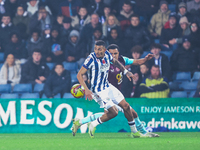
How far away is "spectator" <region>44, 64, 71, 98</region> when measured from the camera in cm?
1227

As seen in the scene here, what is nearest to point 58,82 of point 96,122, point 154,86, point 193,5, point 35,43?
point 35,43

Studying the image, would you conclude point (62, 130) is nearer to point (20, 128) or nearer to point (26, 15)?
point (20, 128)

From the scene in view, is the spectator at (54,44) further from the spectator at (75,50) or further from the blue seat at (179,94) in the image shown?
the blue seat at (179,94)

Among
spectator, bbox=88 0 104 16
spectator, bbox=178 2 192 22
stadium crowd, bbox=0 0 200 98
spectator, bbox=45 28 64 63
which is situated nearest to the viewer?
stadium crowd, bbox=0 0 200 98

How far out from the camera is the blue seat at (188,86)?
12.5m

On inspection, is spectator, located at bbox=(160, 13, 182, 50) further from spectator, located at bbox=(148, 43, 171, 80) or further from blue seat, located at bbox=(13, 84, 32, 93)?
blue seat, located at bbox=(13, 84, 32, 93)

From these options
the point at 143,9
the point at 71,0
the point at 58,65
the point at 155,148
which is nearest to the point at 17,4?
the point at 71,0

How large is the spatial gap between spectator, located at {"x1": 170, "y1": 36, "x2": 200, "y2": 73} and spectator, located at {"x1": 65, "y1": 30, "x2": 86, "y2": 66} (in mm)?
2883

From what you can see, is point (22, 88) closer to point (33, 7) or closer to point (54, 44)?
point (54, 44)

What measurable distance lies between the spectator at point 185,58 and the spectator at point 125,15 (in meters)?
1.98

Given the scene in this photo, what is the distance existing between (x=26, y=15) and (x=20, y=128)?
5.11 metres

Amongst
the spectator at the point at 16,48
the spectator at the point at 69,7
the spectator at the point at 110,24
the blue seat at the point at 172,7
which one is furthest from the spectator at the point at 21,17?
the blue seat at the point at 172,7

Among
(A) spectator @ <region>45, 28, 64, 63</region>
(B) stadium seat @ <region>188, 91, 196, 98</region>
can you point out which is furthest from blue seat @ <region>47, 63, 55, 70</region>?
(B) stadium seat @ <region>188, 91, 196, 98</region>

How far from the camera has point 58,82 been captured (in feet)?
40.3
